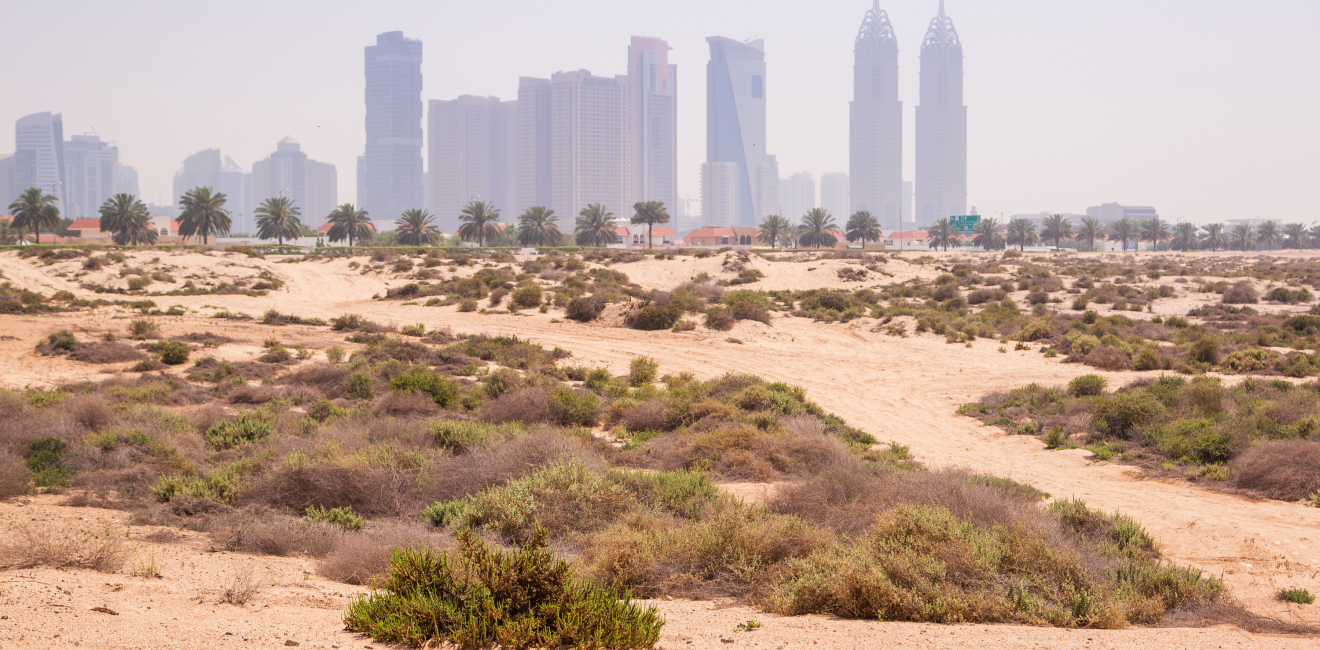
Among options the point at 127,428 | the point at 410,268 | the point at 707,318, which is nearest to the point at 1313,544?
the point at 127,428

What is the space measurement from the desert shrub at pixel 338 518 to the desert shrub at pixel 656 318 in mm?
22675

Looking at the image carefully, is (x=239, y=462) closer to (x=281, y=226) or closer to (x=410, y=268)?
(x=410, y=268)

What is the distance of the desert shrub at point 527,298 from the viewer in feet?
123

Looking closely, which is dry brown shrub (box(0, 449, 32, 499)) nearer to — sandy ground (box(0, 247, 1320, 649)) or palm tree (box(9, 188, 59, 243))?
sandy ground (box(0, 247, 1320, 649))

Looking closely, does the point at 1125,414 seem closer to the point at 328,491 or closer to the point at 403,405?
the point at 403,405

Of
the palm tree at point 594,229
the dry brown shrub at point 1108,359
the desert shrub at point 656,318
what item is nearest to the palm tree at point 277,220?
the palm tree at point 594,229

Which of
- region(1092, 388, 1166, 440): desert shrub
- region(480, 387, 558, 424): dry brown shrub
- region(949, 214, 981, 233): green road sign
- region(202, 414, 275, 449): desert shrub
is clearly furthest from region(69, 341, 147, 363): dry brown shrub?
region(949, 214, 981, 233): green road sign

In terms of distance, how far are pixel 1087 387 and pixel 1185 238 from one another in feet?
412

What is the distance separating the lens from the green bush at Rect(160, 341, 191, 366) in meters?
20.7

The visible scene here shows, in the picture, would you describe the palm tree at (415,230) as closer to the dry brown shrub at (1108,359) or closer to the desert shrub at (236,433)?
the dry brown shrub at (1108,359)

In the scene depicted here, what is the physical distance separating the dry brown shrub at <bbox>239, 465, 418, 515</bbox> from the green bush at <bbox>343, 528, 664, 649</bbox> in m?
4.09

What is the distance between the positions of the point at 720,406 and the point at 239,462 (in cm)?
818

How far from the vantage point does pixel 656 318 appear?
1241 inches

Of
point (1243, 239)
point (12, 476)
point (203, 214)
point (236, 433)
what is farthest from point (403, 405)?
point (1243, 239)
